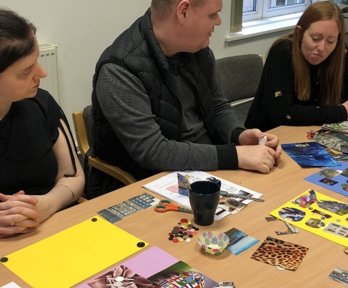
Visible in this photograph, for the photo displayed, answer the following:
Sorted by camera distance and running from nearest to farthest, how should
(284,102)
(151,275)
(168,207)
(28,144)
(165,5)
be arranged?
(151,275) → (168,207) → (28,144) → (165,5) → (284,102)

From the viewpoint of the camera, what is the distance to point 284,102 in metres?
2.22

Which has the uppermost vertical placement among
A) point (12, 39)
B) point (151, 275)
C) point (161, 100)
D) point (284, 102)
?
point (12, 39)

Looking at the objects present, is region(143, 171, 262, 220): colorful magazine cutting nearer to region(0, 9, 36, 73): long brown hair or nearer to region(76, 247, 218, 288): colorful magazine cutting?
region(76, 247, 218, 288): colorful magazine cutting

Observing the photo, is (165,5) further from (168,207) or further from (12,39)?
(168,207)

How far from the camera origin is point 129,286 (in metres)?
1.10

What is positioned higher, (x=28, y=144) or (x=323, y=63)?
(x=323, y=63)

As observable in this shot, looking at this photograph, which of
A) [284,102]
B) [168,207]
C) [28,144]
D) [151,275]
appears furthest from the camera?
[284,102]

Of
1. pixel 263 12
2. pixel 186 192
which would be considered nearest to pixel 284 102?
pixel 186 192

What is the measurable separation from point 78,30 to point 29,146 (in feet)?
5.36

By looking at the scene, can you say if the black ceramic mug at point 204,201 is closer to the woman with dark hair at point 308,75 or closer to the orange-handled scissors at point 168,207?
the orange-handled scissors at point 168,207

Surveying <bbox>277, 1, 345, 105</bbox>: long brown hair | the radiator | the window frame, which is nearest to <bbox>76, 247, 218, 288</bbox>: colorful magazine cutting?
<bbox>277, 1, 345, 105</bbox>: long brown hair

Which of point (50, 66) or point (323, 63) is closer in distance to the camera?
point (323, 63)

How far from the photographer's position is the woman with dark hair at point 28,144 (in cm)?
133

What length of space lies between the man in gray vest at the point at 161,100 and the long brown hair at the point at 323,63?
1.64ft
